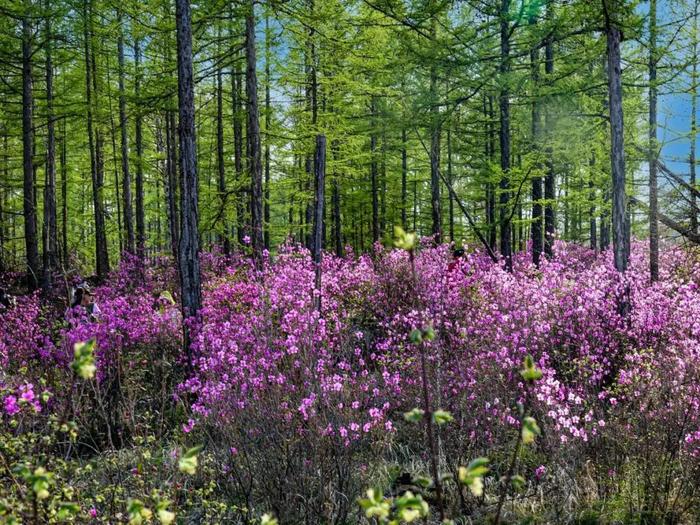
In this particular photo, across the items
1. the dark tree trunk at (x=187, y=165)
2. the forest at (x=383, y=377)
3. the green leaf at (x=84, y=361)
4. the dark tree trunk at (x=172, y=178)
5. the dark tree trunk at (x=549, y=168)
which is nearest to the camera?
the green leaf at (x=84, y=361)

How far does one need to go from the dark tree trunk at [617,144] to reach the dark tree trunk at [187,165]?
5.95 meters

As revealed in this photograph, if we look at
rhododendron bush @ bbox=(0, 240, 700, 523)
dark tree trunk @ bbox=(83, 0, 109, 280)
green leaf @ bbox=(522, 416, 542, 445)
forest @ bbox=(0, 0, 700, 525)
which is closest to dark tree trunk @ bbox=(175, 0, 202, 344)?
forest @ bbox=(0, 0, 700, 525)

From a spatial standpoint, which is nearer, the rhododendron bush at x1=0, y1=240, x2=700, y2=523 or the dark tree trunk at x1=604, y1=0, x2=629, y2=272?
the rhododendron bush at x1=0, y1=240, x2=700, y2=523

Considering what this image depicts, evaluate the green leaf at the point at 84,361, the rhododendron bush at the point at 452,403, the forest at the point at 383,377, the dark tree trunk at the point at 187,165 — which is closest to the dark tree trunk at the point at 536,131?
the forest at the point at 383,377

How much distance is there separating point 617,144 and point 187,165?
246 inches

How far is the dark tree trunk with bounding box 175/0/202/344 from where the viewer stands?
24.0ft

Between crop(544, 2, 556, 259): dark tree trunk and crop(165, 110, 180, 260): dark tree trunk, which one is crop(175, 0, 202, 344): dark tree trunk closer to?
crop(544, 2, 556, 259): dark tree trunk

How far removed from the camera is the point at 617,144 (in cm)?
759

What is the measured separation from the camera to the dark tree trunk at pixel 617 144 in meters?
7.35

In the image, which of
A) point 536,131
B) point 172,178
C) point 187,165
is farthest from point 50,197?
point 536,131

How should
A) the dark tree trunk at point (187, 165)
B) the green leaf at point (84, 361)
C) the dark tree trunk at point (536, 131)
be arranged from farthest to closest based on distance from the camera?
the dark tree trunk at point (536, 131) < the dark tree trunk at point (187, 165) < the green leaf at point (84, 361)

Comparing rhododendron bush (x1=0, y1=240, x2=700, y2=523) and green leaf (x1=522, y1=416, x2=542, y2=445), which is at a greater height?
green leaf (x1=522, y1=416, x2=542, y2=445)

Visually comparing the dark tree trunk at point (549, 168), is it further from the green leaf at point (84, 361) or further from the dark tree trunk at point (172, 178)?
the dark tree trunk at point (172, 178)

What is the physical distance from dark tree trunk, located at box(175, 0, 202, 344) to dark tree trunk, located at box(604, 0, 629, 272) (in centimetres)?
595
